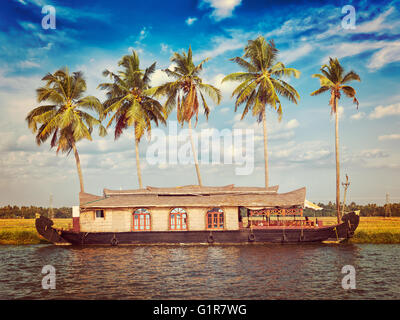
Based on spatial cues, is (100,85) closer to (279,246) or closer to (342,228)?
(279,246)

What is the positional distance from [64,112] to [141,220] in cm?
1227

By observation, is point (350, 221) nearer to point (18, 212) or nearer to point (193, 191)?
point (193, 191)

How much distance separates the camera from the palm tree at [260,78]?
2914cm

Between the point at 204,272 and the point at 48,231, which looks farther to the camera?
the point at 48,231

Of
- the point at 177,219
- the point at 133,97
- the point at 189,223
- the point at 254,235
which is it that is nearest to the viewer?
the point at 254,235

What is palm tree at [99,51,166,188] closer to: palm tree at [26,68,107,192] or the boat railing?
palm tree at [26,68,107,192]

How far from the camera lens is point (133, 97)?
103ft

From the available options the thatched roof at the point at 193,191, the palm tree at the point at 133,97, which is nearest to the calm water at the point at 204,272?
the thatched roof at the point at 193,191

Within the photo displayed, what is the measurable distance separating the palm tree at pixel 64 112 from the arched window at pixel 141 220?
8.38m

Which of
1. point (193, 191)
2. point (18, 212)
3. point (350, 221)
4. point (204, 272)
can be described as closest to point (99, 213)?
point (193, 191)

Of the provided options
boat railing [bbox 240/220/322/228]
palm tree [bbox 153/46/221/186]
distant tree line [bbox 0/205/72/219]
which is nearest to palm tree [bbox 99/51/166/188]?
palm tree [bbox 153/46/221/186]

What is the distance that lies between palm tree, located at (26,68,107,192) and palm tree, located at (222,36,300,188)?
12039 mm

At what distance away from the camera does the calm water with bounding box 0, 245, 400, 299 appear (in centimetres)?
1246

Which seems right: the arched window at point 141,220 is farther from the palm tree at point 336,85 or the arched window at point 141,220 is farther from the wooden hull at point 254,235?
the palm tree at point 336,85
